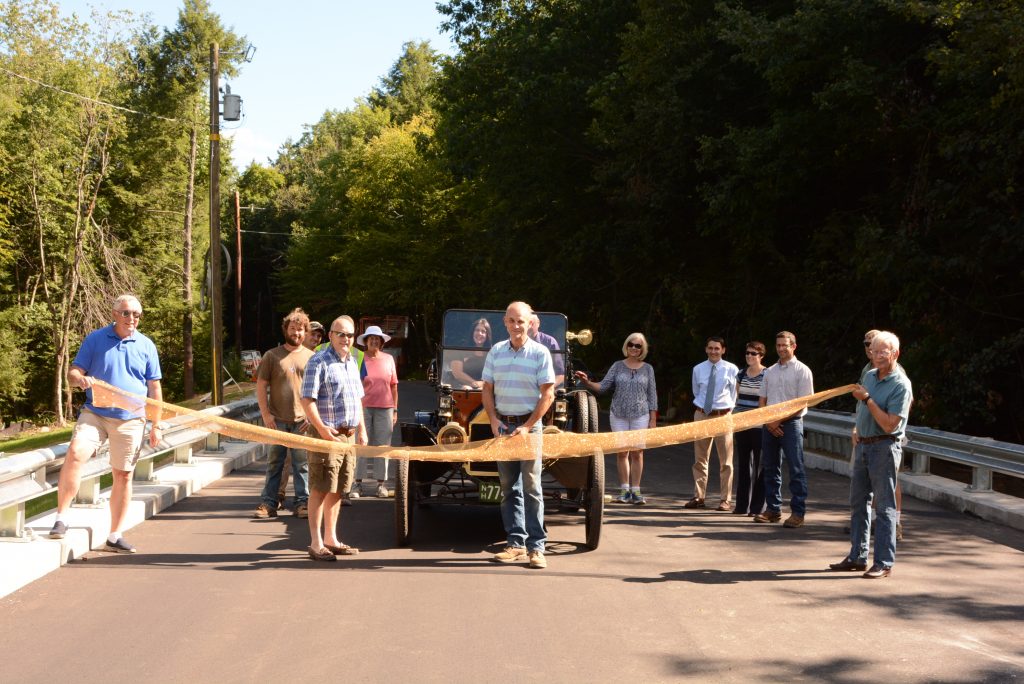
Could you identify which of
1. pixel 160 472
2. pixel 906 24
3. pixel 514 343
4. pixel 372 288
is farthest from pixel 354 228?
pixel 514 343

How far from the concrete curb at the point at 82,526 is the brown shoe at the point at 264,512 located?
1.01 metres

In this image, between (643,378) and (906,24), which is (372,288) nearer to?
(906,24)

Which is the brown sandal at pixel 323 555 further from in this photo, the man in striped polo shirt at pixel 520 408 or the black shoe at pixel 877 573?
the black shoe at pixel 877 573

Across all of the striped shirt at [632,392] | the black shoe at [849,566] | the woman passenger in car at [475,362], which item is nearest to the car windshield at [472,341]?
the woman passenger in car at [475,362]

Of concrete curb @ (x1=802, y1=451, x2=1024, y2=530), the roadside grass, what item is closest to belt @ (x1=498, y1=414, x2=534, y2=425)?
concrete curb @ (x1=802, y1=451, x2=1024, y2=530)

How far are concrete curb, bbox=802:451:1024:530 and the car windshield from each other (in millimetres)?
4560

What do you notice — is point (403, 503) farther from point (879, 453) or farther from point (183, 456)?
point (183, 456)

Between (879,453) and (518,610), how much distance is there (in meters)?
3.28

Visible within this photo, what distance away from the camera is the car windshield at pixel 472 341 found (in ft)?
38.8

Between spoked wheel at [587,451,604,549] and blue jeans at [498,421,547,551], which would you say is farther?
spoked wheel at [587,451,604,549]

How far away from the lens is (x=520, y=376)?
9.16m

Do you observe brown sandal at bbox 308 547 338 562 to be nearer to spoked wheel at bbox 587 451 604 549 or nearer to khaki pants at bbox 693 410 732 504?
spoked wheel at bbox 587 451 604 549

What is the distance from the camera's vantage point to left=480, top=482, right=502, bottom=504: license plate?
9.91 meters

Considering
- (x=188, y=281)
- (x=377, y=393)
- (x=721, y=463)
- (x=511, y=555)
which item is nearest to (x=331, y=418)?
(x=511, y=555)
